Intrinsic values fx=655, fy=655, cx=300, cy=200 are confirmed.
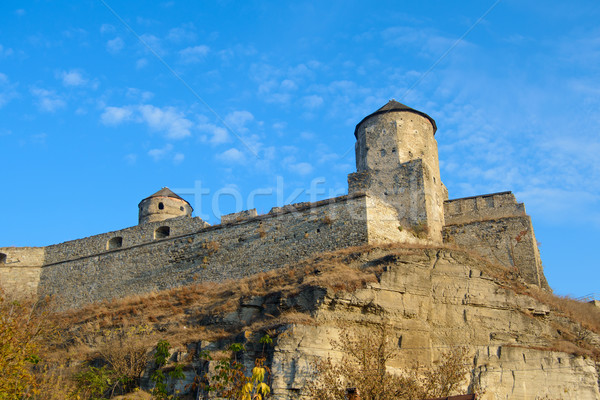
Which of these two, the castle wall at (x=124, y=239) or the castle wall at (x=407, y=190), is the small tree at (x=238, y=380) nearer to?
the castle wall at (x=407, y=190)

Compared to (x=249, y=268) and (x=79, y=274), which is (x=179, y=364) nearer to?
(x=249, y=268)

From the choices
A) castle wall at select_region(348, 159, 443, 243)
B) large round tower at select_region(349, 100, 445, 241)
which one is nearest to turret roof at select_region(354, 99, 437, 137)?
large round tower at select_region(349, 100, 445, 241)

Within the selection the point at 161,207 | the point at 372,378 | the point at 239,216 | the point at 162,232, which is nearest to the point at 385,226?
the point at 239,216

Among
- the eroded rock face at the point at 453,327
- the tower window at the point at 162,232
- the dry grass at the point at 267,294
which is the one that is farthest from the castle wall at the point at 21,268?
the eroded rock face at the point at 453,327

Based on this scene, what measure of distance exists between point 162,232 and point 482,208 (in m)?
18.0

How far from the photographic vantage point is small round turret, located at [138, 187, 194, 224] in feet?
145

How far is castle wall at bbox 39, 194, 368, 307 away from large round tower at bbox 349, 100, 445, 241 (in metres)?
2.58

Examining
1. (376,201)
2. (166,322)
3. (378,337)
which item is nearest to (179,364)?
(166,322)

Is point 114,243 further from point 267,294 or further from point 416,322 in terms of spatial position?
point 416,322

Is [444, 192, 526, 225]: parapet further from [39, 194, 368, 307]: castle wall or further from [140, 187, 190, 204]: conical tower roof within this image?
[140, 187, 190, 204]: conical tower roof

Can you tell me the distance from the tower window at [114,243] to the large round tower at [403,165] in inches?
578

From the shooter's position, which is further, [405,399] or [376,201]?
[376,201]

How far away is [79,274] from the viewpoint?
1531 inches

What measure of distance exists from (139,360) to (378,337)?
858cm
